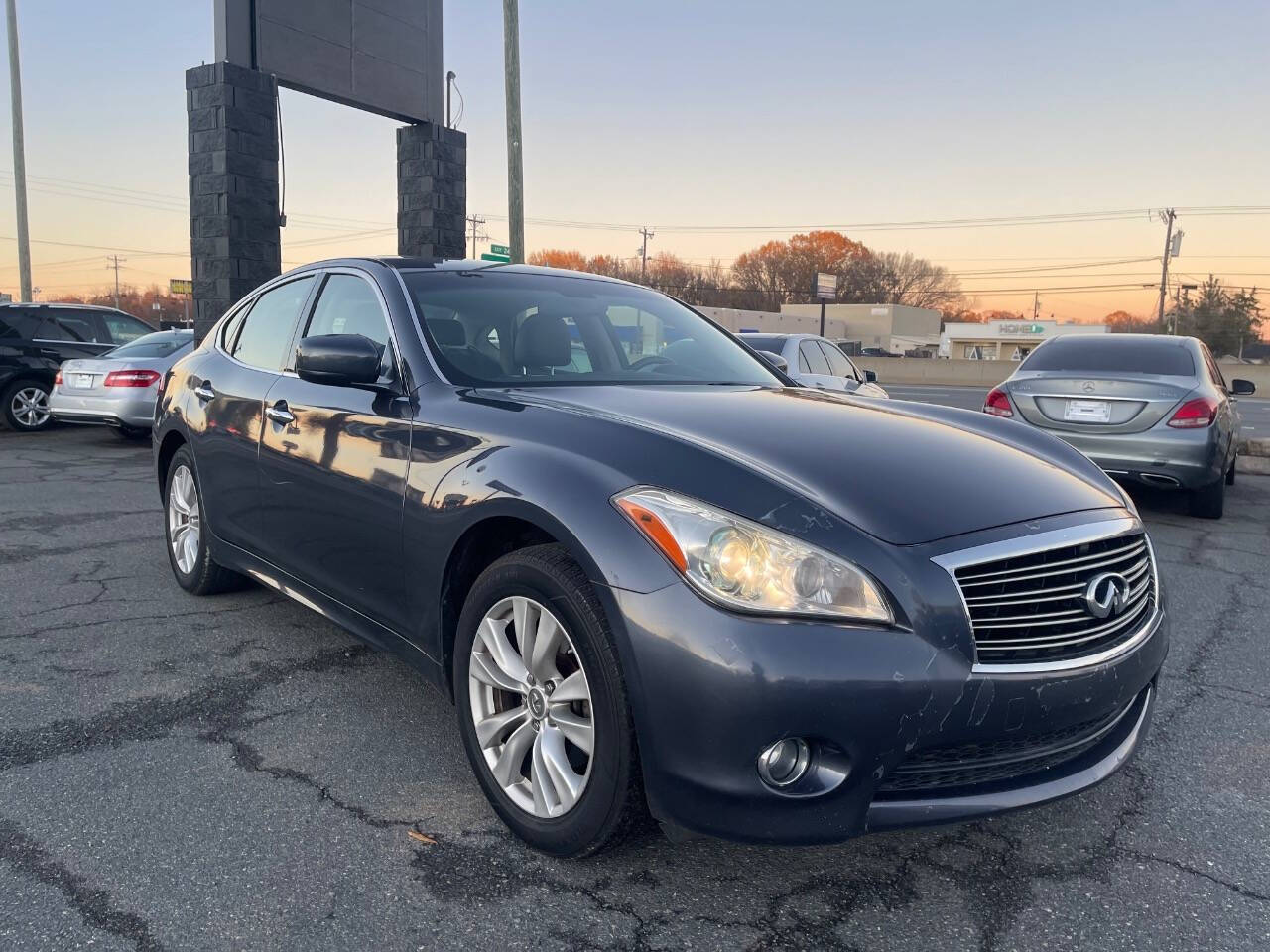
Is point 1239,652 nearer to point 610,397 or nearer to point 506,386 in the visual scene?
point 610,397

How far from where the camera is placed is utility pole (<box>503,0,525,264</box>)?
1312 cm

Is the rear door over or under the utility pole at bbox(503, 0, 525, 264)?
under

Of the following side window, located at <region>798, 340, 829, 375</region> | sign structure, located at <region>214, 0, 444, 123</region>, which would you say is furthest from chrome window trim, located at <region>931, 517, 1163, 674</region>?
sign structure, located at <region>214, 0, 444, 123</region>

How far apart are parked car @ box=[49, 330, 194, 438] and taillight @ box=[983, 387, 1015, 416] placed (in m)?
8.34

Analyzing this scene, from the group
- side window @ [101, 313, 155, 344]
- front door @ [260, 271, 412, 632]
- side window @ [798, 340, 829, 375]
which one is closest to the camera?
front door @ [260, 271, 412, 632]

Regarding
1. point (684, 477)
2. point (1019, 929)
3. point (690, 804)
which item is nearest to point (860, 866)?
point (1019, 929)

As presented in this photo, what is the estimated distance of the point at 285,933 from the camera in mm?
2156

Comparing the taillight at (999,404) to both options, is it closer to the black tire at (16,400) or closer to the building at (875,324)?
the black tire at (16,400)

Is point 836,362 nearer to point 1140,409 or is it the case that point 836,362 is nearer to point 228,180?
point 1140,409

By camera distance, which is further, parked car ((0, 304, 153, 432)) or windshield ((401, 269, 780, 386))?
parked car ((0, 304, 153, 432))

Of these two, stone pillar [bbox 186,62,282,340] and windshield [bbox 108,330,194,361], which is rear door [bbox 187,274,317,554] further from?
windshield [bbox 108,330,194,361]

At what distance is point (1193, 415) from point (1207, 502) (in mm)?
878

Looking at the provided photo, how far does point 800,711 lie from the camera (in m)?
2.03

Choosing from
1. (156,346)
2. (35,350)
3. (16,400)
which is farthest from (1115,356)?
(16,400)
